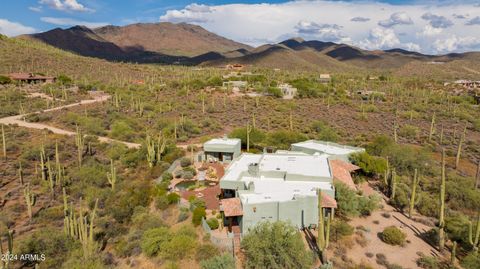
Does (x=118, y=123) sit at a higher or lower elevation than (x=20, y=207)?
higher

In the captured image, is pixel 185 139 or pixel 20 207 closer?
pixel 20 207

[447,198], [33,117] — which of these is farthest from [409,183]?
[33,117]

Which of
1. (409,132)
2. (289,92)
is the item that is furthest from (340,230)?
(289,92)

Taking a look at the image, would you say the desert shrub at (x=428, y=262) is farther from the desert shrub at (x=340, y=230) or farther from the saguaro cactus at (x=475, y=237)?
the desert shrub at (x=340, y=230)

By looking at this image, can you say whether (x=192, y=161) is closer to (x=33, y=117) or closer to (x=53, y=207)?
(x=53, y=207)

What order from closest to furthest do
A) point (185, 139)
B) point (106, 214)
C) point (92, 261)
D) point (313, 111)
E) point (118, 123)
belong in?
point (92, 261), point (106, 214), point (185, 139), point (118, 123), point (313, 111)

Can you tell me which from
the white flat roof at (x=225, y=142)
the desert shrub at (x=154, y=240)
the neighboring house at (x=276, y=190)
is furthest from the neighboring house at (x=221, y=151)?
the desert shrub at (x=154, y=240)

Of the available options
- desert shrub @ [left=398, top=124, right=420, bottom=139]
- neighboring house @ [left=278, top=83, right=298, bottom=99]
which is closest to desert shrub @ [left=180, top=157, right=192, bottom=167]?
desert shrub @ [left=398, top=124, right=420, bottom=139]
